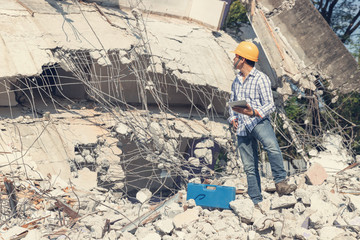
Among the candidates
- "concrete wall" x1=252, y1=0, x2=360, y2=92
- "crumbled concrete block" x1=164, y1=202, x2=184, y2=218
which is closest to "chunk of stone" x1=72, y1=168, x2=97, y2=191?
"crumbled concrete block" x1=164, y1=202, x2=184, y2=218

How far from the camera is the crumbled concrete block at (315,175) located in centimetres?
543

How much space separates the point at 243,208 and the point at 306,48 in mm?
4886

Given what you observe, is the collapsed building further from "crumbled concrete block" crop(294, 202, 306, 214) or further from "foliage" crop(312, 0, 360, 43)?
"foliage" crop(312, 0, 360, 43)

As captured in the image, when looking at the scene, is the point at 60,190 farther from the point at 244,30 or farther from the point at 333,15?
the point at 333,15

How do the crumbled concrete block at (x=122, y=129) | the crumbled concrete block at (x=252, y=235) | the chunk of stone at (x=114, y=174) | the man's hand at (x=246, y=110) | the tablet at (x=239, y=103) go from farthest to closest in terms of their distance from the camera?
the crumbled concrete block at (x=122, y=129) < the chunk of stone at (x=114, y=174) < the man's hand at (x=246, y=110) < the tablet at (x=239, y=103) < the crumbled concrete block at (x=252, y=235)

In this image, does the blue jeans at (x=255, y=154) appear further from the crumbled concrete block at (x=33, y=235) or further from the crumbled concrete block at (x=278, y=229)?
the crumbled concrete block at (x=33, y=235)

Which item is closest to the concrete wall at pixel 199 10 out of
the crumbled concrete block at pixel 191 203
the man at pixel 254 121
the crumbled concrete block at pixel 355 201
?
the man at pixel 254 121

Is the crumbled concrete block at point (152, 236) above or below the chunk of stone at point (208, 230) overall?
below

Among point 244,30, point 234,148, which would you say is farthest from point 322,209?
point 244,30

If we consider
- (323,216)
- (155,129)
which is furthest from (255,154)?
(155,129)

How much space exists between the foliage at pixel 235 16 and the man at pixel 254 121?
6463 millimetres

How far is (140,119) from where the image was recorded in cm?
736

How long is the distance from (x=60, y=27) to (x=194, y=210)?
403 centimetres

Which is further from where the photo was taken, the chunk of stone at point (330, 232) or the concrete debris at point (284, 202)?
the concrete debris at point (284, 202)
